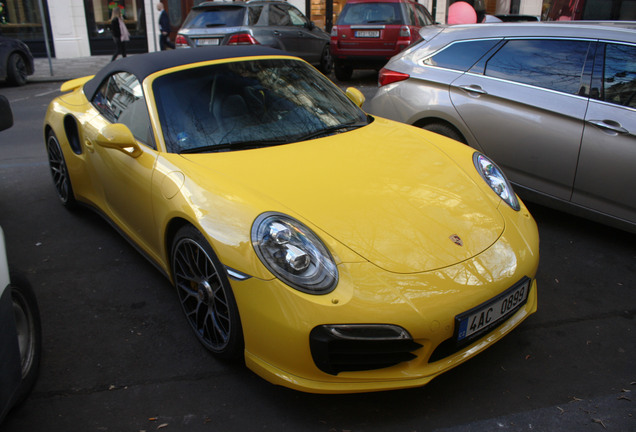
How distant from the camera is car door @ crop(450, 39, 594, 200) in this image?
4023 millimetres

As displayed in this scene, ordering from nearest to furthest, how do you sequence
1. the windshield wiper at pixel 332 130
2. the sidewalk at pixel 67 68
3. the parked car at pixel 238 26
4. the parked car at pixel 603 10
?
the windshield wiper at pixel 332 130 < the parked car at pixel 603 10 < the parked car at pixel 238 26 < the sidewalk at pixel 67 68

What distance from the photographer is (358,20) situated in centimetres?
1195

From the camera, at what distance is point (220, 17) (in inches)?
444

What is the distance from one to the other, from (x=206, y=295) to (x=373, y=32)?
9.99 metres

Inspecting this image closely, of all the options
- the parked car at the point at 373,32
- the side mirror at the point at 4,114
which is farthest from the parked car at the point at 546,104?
the parked car at the point at 373,32

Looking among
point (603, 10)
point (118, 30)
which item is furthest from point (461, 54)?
point (118, 30)

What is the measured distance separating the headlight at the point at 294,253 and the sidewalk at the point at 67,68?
478 inches

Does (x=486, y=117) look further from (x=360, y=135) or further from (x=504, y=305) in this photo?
(x=504, y=305)

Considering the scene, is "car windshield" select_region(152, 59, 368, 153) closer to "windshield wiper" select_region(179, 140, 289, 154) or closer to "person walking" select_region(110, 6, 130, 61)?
"windshield wiper" select_region(179, 140, 289, 154)

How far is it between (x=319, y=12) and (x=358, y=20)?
911 cm

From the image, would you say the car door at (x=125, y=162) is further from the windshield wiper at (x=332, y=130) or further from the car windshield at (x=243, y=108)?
the windshield wiper at (x=332, y=130)

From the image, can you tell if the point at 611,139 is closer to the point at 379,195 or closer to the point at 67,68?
the point at 379,195

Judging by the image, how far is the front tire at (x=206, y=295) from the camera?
254 centimetres

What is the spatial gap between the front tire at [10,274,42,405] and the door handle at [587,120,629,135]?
3.57 m
